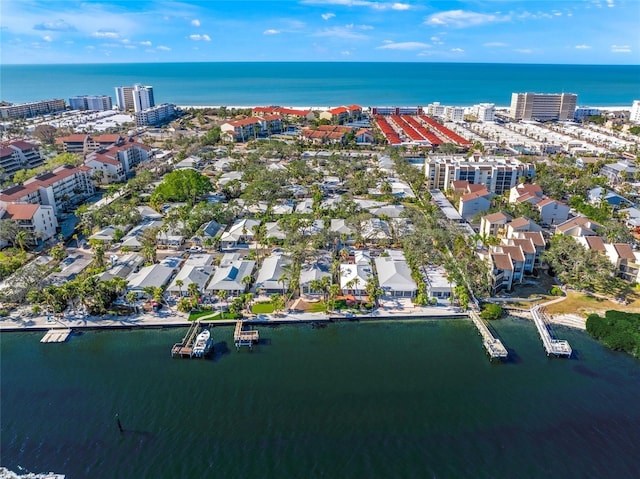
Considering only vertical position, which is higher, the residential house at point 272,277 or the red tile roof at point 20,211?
the red tile roof at point 20,211

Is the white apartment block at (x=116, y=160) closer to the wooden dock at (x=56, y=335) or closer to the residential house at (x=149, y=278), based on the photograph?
the residential house at (x=149, y=278)

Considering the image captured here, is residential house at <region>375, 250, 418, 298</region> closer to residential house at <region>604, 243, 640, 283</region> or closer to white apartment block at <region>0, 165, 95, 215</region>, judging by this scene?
residential house at <region>604, 243, 640, 283</region>

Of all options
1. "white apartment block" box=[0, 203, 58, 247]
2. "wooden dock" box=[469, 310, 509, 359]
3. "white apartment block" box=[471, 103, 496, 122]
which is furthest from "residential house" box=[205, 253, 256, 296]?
"white apartment block" box=[471, 103, 496, 122]

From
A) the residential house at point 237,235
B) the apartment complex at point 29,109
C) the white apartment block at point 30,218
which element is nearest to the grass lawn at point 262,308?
the residential house at point 237,235

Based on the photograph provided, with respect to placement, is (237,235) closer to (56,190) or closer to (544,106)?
(56,190)

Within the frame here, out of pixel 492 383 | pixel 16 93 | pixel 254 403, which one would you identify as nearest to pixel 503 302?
pixel 492 383

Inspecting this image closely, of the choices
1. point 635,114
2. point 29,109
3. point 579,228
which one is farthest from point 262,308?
point 635,114

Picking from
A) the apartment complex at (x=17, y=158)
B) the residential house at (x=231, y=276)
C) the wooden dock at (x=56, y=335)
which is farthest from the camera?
the apartment complex at (x=17, y=158)
